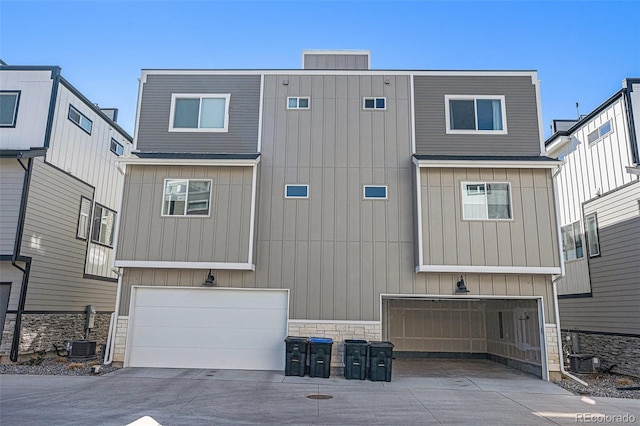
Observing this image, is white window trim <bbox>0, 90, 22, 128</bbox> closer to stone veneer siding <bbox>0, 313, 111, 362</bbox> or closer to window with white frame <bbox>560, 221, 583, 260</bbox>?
stone veneer siding <bbox>0, 313, 111, 362</bbox>

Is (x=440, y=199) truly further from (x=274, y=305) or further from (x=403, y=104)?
(x=274, y=305)

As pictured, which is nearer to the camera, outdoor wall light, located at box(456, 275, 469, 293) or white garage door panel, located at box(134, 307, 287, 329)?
outdoor wall light, located at box(456, 275, 469, 293)

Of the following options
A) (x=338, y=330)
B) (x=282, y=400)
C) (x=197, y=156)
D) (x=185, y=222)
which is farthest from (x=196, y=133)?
(x=282, y=400)

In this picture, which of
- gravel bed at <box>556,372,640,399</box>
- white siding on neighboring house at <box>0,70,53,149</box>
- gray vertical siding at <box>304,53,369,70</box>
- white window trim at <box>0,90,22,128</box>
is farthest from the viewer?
gray vertical siding at <box>304,53,369,70</box>

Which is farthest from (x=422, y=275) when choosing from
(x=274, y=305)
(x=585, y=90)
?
(x=585, y=90)

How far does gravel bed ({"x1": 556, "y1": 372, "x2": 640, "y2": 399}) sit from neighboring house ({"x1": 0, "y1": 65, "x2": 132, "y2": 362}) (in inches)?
499

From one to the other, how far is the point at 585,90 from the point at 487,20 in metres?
5.48

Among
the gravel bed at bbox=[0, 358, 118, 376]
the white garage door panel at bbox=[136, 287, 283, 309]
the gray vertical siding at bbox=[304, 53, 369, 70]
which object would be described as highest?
the gray vertical siding at bbox=[304, 53, 369, 70]

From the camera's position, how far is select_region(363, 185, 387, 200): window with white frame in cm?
1066

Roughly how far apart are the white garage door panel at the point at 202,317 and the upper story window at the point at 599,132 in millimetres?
10102

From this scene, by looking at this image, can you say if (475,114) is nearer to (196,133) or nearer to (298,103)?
(298,103)

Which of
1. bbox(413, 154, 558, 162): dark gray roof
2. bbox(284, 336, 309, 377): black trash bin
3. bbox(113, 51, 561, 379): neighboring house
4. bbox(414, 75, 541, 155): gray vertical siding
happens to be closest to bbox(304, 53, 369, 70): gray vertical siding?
bbox(113, 51, 561, 379): neighboring house

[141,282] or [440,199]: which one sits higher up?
[440,199]

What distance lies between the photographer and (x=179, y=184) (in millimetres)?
10500
